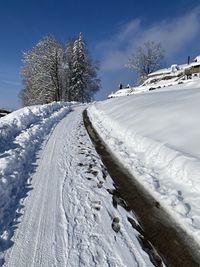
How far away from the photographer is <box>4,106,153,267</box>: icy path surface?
3.25 meters

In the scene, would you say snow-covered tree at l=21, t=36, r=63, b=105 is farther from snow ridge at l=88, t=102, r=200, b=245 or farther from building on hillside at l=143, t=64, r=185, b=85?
snow ridge at l=88, t=102, r=200, b=245

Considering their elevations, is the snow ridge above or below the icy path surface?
below


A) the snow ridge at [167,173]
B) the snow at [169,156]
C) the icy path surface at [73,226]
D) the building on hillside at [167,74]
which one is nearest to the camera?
the icy path surface at [73,226]

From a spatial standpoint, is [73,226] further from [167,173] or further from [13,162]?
[13,162]

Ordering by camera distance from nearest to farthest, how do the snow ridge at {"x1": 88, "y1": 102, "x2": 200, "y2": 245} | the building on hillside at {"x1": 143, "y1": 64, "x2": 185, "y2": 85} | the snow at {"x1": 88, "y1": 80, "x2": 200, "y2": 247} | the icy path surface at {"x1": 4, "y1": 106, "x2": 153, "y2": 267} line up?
the icy path surface at {"x1": 4, "y1": 106, "x2": 153, "y2": 267} < the snow ridge at {"x1": 88, "y1": 102, "x2": 200, "y2": 245} < the snow at {"x1": 88, "y1": 80, "x2": 200, "y2": 247} < the building on hillside at {"x1": 143, "y1": 64, "x2": 185, "y2": 85}

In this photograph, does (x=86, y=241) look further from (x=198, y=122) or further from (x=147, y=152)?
(x=198, y=122)

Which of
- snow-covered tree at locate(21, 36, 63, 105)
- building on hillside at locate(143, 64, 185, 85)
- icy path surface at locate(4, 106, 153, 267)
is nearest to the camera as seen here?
icy path surface at locate(4, 106, 153, 267)

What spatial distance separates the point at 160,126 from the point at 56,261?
6961 millimetres

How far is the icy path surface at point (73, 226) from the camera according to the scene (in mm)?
3254

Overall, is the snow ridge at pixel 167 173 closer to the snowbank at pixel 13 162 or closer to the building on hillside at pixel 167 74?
the snowbank at pixel 13 162

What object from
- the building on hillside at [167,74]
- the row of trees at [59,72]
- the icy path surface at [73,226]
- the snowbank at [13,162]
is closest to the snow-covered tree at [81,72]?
the row of trees at [59,72]

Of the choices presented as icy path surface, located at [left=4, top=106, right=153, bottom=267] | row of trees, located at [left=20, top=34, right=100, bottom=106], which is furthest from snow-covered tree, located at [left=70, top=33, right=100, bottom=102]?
icy path surface, located at [left=4, top=106, right=153, bottom=267]

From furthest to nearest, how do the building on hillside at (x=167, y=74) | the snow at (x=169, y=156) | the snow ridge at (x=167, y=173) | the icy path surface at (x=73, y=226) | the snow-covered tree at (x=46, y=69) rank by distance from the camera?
the building on hillside at (x=167, y=74)
the snow-covered tree at (x=46, y=69)
the snow at (x=169, y=156)
the snow ridge at (x=167, y=173)
the icy path surface at (x=73, y=226)

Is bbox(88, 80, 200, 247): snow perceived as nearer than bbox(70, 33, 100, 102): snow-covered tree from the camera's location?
Yes
